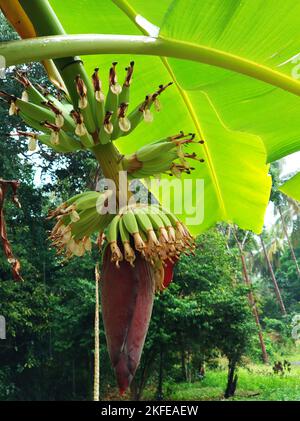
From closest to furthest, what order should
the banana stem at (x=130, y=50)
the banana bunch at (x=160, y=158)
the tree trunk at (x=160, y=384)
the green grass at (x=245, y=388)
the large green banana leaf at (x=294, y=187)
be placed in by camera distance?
the banana stem at (x=130, y=50) → the banana bunch at (x=160, y=158) → the large green banana leaf at (x=294, y=187) → the tree trunk at (x=160, y=384) → the green grass at (x=245, y=388)

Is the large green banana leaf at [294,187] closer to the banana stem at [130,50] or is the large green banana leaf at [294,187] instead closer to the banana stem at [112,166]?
the banana stem at [130,50]

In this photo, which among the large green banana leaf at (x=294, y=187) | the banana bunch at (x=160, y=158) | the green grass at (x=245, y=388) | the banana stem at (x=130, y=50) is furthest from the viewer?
the green grass at (x=245, y=388)

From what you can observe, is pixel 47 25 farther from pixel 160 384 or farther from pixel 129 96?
pixel 160 384

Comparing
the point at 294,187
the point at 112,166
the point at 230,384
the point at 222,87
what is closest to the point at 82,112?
the point at 112,166

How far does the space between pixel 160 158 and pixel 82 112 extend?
0.24 feet

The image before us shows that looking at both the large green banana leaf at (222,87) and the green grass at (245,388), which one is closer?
the large green banana leaf at (222,87)

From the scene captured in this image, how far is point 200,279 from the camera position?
7.07 m

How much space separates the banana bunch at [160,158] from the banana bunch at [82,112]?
2cm

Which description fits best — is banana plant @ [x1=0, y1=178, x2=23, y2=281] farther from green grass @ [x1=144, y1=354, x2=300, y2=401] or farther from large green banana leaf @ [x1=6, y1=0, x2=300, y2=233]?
green grass @ [x1=144, y1=354, x2=300, y2=401]

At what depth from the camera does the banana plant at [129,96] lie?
326 mm

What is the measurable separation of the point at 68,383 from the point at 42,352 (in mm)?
721

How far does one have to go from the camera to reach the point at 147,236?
366mm

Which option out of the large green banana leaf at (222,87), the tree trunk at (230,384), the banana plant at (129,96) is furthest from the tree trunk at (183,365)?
the banana plant at (129,96)

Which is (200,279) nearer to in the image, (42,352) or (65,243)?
(42,352)
